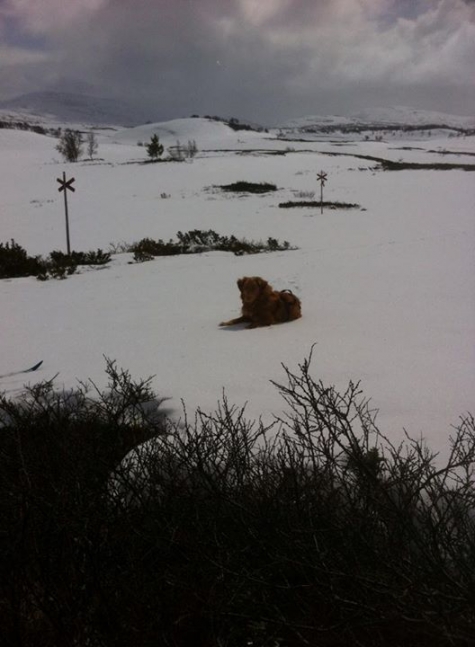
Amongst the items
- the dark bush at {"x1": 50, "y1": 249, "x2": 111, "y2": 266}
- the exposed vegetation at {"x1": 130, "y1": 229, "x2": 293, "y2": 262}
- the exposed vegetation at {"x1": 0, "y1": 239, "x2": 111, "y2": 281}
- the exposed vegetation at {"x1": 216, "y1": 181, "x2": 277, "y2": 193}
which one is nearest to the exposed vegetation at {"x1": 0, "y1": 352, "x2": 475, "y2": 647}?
the exposed vegetation at {"x1": 0, "y1": 239, "x2": 111, "y2": 281}

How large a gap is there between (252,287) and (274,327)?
0.50 metres

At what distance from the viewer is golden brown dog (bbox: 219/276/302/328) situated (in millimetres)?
5168

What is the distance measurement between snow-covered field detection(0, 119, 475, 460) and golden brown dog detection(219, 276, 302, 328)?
0.17 m

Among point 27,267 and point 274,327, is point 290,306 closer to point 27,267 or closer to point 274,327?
point 274,327

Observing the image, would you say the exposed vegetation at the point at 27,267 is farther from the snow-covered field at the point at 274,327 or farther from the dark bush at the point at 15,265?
the snow-covered field at the point at 274,327

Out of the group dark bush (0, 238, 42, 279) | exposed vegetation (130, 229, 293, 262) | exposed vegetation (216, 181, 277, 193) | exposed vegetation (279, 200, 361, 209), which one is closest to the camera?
dark bush (0, 238, 42, 279)

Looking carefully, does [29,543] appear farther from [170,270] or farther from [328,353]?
[170,270]

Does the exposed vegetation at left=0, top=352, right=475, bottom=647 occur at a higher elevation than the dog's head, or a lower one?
lower

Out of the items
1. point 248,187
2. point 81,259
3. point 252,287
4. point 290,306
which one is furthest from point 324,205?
point 252,287

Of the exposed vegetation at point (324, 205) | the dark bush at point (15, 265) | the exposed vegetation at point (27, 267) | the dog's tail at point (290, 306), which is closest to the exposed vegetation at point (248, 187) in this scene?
the exposed vegetation at point (324, 205)

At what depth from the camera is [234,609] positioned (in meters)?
1.43

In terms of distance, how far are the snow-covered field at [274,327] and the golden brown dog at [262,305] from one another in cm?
17

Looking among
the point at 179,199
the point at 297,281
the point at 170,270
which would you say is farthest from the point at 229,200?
the point at 297,281

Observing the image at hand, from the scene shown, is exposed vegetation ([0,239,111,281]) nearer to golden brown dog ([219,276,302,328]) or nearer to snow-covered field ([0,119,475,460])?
snow-covered field ([0,119,475,460])
